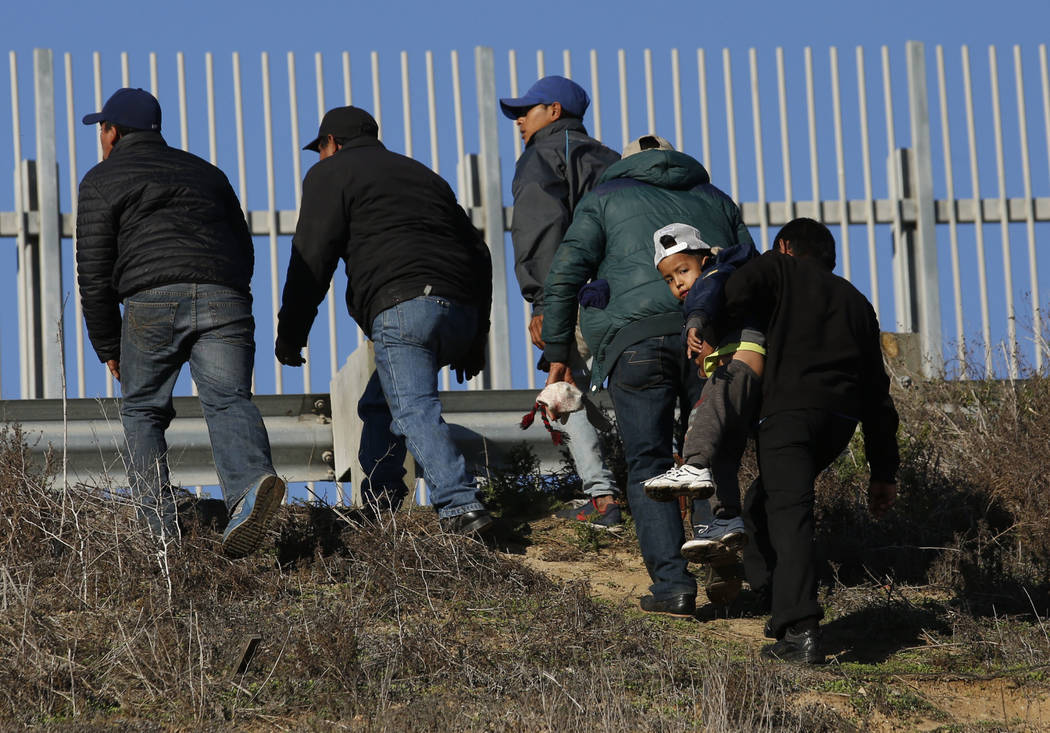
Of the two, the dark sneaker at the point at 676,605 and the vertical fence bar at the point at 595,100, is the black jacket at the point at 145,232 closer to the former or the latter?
the dark sneaker at the point at 676,605

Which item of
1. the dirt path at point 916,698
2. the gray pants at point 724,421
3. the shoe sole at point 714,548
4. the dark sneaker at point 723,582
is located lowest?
the dirt path at point 916,698

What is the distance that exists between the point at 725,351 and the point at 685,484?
64cm

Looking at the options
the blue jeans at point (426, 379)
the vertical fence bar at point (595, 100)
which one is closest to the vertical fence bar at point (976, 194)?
the vertical fence bar at point (595, 100)

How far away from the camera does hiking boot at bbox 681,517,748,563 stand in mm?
5844

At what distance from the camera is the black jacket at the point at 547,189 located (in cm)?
780

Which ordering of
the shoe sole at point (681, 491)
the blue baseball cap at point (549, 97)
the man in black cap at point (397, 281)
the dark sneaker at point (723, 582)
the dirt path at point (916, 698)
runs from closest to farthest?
the dirt path at point (916, 698), the shoe sole at point (681, 491), the dark sneaker at point (723, 582), the man in black cap at point (397, 281), the blue baseball cap at point (549, 97)

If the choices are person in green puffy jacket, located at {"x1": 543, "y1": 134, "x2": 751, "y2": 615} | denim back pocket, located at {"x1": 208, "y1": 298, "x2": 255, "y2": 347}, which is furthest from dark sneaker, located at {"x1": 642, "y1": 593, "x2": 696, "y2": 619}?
denim back pocket, located at {"x1": 208, "y1": 298, "x2": 255, "y2": 347}

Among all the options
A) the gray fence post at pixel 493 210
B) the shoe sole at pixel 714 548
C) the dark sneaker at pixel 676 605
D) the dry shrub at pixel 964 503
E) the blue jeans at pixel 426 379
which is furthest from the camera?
the gray fence post at pixel 493 210

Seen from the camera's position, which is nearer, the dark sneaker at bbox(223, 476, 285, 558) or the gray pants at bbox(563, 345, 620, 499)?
the dark sneaker at bbox(223, 476, 285, 558)

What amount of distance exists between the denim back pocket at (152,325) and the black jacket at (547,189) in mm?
1807

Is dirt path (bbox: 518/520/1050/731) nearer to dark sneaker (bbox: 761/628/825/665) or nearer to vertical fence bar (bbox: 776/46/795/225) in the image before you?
dark sneaker (bbox: 761/628/825/665)

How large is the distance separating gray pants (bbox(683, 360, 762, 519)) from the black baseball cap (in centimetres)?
229

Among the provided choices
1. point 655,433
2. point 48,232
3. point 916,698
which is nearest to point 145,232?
point 655,433

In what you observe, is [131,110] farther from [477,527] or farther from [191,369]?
[477,527]
